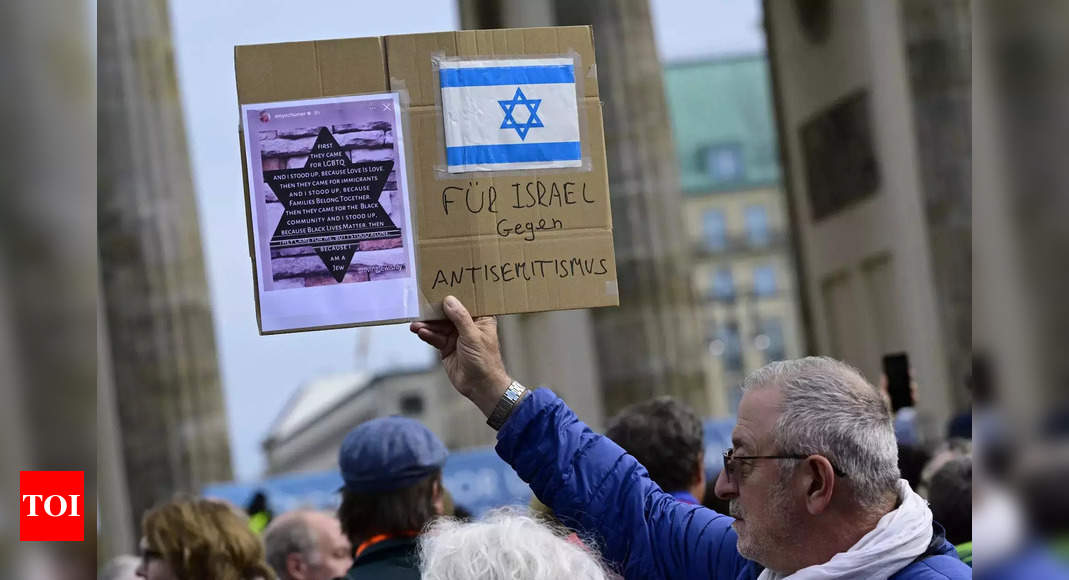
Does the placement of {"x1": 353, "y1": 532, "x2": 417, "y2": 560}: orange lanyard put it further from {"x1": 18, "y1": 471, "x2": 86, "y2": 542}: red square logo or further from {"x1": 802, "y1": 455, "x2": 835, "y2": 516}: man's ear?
{"x1": 802, "y1": 455, "x2": 835, "y2": 516}: man's ear

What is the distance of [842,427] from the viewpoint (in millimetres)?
2084

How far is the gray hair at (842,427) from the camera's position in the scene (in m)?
2.08

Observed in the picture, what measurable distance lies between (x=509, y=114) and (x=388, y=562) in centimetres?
111

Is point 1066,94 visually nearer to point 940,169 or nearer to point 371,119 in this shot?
point 371,119

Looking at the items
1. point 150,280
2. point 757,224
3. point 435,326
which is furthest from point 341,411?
point 435,326

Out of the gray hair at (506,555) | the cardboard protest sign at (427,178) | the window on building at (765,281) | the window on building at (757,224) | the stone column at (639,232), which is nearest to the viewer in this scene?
the gray hair at (506,555)

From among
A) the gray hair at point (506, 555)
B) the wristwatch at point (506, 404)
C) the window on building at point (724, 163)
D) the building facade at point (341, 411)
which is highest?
the window on building at point (724, 163)

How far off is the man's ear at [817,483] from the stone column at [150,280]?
9955 millimetres

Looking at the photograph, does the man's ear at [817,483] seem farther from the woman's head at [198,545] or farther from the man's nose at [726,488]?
the woman's head at [198,545]

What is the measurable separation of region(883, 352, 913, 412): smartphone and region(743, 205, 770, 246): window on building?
239 ft

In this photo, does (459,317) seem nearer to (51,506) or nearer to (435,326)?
(435,326)

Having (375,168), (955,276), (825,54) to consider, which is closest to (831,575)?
(375,168)

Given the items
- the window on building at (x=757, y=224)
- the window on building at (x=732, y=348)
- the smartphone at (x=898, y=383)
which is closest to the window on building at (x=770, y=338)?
the window on building at (x=732, y=348)

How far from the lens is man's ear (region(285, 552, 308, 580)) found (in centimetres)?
416
